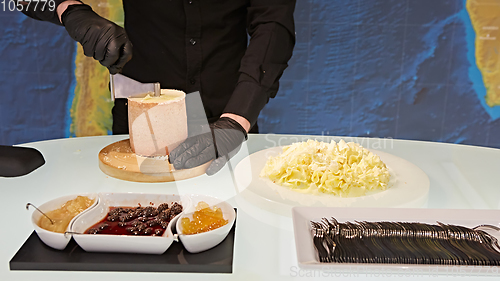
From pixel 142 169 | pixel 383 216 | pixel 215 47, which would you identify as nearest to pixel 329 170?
pixel 383 216

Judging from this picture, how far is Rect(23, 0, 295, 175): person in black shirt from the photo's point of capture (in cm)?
154

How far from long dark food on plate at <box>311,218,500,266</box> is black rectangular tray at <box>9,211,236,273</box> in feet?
0.70

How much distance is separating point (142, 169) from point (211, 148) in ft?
0.79

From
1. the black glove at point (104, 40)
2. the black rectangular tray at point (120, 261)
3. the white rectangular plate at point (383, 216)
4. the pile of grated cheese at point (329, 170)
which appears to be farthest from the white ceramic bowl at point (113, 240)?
the black glove at point (104, 40)

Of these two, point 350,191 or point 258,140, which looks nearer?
point 350,191

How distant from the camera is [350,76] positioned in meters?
3.01

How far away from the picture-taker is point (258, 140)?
173 centimetres

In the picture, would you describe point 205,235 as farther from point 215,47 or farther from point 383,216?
point 215,47

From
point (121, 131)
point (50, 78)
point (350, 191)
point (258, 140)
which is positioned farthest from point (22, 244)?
point (50, 78)

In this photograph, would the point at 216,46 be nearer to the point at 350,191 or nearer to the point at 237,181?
the point at 237,181

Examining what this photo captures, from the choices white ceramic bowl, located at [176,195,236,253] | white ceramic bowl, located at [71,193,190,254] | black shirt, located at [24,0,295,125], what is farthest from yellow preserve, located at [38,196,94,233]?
black shirt, located at [24,0,295,125]

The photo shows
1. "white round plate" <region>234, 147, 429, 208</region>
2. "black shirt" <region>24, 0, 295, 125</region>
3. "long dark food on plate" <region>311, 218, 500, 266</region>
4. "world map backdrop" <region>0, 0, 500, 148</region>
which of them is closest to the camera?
"long dark food on plate" <region>311, 218, 500, 266</region>

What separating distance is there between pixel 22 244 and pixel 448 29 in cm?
294

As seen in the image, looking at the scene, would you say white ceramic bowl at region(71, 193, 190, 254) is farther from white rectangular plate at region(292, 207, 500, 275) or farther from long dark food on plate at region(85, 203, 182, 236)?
white rectangular plate at region(292, 207, 500, 275)
